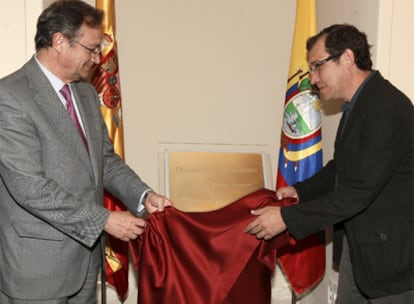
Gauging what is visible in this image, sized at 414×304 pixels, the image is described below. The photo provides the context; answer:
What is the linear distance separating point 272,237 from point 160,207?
0.55 m

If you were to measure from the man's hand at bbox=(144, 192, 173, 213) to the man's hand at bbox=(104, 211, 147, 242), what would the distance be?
274 mm

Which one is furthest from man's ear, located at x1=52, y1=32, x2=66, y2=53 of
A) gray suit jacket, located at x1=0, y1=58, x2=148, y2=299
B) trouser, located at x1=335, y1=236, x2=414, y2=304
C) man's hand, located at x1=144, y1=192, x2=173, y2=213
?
trouser, located at x1=335, y1=236, x2=414, y2=304

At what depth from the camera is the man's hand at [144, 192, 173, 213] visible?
246 centimetres

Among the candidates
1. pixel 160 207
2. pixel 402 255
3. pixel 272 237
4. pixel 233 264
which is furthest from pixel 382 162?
pixel 160 207

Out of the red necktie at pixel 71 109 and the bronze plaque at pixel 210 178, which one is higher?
the red necktie at pixel 71 109

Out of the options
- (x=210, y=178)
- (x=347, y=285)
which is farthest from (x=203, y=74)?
(x=347, y=285)

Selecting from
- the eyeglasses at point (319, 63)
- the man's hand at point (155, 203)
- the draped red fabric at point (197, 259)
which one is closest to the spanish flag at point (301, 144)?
the eyeglasses at point (319, 63)

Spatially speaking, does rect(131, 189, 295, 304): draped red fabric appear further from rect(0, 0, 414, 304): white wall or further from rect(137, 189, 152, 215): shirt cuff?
rect(0, 0, 414, 304): white wall

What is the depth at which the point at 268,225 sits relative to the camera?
2320mm

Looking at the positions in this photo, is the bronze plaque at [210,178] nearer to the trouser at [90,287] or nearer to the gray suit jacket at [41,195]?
the trouser at [90,287]

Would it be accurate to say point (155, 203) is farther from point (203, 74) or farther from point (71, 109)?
point (203, 74)

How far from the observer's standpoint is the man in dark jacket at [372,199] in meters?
2.13

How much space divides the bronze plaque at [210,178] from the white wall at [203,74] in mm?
223

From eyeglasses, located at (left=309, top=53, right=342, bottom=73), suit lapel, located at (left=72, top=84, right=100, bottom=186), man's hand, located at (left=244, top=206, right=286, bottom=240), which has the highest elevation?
eyeglasses, located at (left=309, top=53, right=342, bottom=73)
